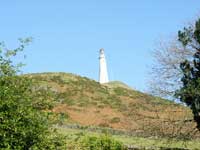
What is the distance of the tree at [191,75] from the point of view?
18.7 meters

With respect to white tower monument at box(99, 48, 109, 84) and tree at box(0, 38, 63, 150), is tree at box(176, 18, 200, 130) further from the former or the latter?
white tower monument at box(99, 48, 109, 84)

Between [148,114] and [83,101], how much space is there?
64.6ft

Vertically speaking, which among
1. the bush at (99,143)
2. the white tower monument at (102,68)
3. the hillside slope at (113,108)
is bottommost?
the bush at (99,143)

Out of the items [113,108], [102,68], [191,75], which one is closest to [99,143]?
[191,75]

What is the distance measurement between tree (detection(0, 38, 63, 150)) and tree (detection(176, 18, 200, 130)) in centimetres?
903

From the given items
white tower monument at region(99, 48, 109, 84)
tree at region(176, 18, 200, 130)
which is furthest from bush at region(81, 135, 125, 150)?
white tower monument at region(99, 48, 109, 84)

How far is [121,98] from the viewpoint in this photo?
151ft

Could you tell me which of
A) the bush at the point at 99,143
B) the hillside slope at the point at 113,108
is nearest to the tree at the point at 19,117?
the bush at the point at 99,143

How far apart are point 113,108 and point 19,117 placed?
1258 inches

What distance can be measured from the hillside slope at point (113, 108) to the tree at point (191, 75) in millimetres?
1316

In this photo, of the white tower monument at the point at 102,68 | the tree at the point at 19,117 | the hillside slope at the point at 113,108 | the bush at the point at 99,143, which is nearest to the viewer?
the tree at the point at 19,117

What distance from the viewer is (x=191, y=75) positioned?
1931 centimetres

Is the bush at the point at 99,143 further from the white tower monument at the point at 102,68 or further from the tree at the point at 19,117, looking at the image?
the white tower monument at the point at 102,68

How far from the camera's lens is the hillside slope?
70.0 ft
